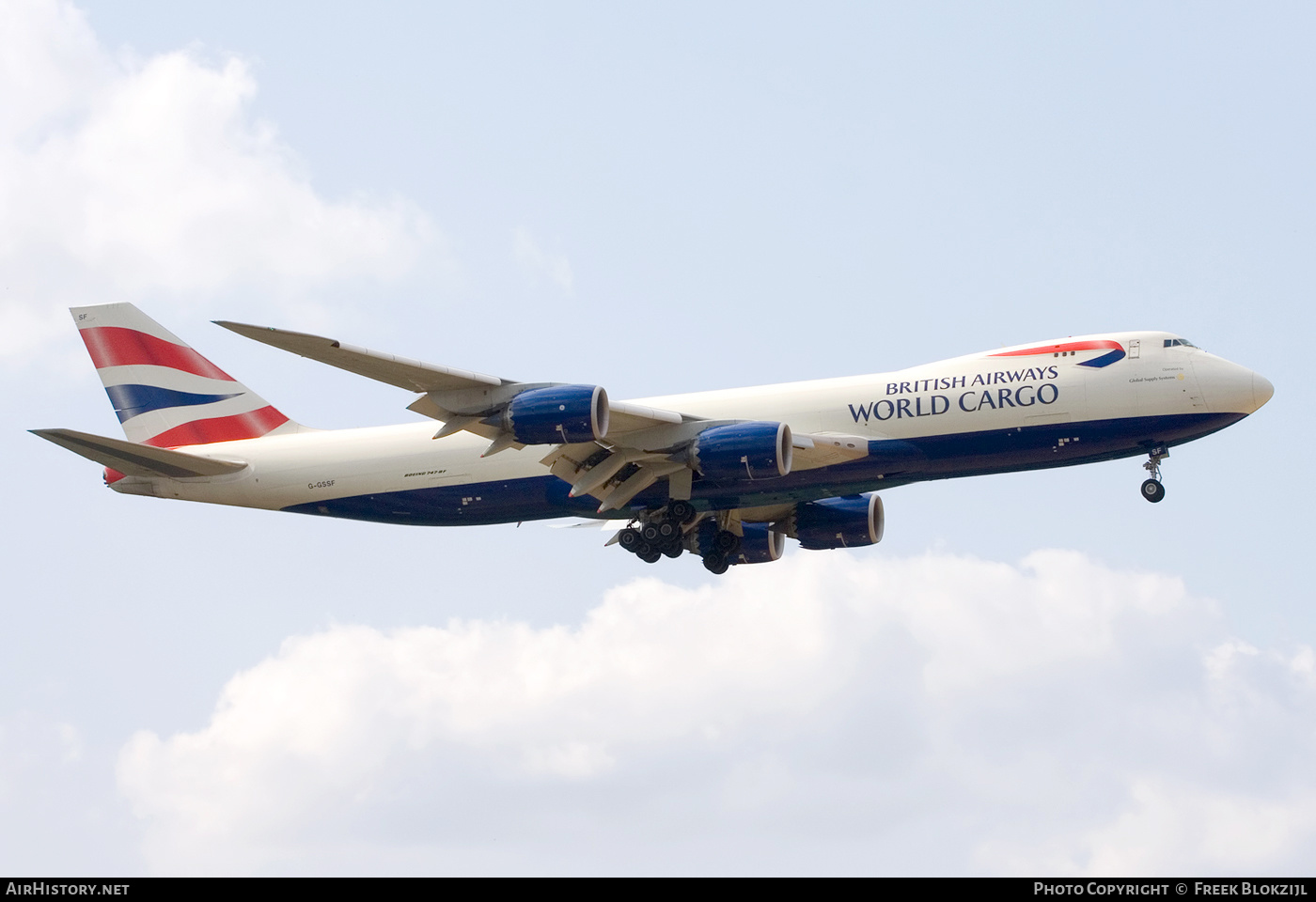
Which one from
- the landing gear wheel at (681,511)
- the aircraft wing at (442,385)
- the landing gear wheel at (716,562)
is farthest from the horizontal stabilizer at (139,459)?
the landing gear wheel at (716,562)

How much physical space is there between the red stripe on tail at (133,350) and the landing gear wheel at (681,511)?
16048mm

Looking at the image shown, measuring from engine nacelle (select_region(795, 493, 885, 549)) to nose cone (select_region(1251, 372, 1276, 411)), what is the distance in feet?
39.5

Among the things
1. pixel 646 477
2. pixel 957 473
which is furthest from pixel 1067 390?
pixel 646 477

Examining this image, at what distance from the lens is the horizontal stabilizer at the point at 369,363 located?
35812mm

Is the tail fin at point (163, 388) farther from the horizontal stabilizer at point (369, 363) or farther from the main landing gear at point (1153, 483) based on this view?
the main landing gear at point (1153, 483)

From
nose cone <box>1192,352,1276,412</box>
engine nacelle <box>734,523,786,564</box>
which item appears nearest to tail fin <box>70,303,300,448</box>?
→ engine nacelle <box>734,523,786,564</box>

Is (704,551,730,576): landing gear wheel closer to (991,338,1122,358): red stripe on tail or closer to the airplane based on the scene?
the airplane

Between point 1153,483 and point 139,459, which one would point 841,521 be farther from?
point 139,459

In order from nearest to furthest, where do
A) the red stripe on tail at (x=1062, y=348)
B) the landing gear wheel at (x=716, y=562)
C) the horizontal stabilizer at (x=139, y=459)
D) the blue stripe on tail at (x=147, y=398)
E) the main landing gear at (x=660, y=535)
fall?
the red stripe on tail at (x=1062, y=348)
the horizontal stabilizer at (x=139, y=459)
the main landing gear at (x=660, y=535)
the landing gear wheel at (x=716, y=562)
the blue stripe on tail at (x=147, y=398)

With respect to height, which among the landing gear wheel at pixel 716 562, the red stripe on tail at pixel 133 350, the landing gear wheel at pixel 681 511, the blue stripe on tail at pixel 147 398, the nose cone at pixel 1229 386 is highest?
the red stripe on tail at pixel 133 350

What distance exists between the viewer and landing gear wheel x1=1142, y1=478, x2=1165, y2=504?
41438 mm

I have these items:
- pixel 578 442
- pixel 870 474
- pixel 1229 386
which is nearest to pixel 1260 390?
pixel 1229 386
